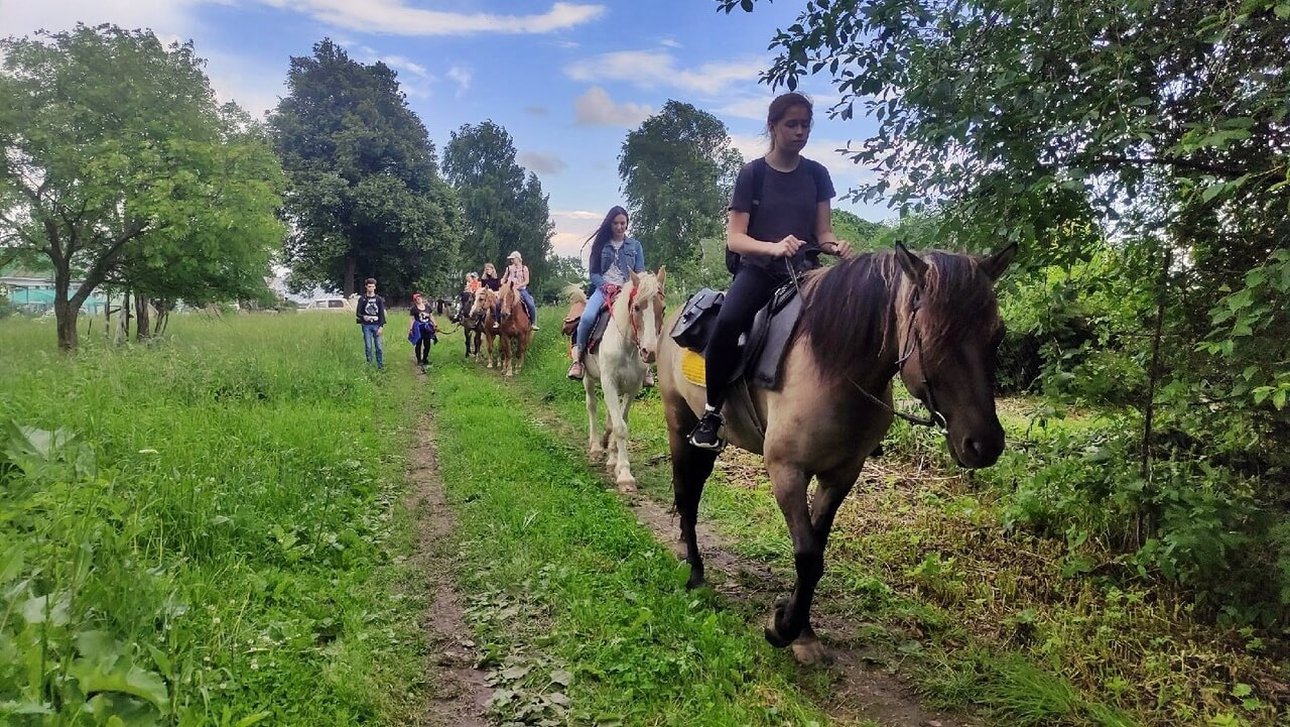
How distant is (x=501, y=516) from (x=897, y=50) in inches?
164

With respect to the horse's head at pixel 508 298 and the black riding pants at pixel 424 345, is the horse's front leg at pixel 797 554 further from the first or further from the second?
the black riding pants at pixel 424 345

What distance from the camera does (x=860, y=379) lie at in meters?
3.07

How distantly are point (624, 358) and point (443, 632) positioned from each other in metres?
4.16

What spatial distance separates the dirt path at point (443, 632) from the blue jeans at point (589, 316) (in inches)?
120

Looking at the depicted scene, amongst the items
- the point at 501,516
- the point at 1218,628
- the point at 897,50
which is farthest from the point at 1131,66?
the point at 501,516

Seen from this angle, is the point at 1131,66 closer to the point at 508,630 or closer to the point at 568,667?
the point at 568,667

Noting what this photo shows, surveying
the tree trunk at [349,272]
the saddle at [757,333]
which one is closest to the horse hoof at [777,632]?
the saddle at [757,333]

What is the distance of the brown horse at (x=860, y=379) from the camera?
2512 millimetres

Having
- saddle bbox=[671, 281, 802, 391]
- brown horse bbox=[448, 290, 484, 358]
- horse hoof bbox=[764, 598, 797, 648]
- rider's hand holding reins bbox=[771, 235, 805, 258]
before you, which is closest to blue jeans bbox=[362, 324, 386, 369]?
brown horse bbox=[448, 290, 484, 358]

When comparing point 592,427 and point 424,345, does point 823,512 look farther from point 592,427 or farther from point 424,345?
point 424,345

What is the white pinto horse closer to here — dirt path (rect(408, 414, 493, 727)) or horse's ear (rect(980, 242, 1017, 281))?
dirt path (rect(408, 414, 493, 727))

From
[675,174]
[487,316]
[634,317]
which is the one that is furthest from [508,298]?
[675,174]

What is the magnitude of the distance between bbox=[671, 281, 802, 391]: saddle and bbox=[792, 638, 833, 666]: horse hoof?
1268mm

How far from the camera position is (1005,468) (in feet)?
15.7
